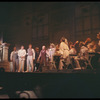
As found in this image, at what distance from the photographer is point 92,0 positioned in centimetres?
1209

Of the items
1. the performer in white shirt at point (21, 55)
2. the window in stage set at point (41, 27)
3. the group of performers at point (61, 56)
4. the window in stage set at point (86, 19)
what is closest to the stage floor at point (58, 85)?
the group of performers at point (61, 56)

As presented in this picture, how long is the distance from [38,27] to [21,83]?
6.42 meters

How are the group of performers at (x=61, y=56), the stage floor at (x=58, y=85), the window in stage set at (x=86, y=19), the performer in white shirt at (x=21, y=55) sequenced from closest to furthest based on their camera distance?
the stage floor at (x=58, y=85) < the group of performers at (x=61, y=56) < the performer in white shirt at (x=21, y=55) < the window in stage set at (x=86, y=19)

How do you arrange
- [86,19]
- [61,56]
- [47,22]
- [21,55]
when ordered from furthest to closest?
[47,22], [86,19], [21,55], [61,56]

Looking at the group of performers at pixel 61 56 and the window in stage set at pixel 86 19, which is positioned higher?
the window in stage set at pixel 86 19

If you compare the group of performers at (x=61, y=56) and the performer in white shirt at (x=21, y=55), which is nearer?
the group of performers at (x=61, y=56)

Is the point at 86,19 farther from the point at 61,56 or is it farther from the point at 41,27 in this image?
the point at 61,56

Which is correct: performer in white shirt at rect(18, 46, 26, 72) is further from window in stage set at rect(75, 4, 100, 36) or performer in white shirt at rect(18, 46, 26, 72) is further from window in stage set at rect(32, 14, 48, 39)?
window in stage set at rect(75, 4, 100, 36)

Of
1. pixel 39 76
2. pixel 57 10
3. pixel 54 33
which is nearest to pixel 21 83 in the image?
pixel 39 76

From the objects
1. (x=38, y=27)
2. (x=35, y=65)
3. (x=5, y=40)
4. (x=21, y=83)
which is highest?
(x=38, y=27)

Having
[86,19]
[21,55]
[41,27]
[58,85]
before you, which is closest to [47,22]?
[41,27]

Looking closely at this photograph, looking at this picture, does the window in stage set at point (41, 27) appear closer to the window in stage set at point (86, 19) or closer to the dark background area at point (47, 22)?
the dark background area at point (47, 22)

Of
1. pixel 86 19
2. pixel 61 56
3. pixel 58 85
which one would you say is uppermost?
pixel 86 19

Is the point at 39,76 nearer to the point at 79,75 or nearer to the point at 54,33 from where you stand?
the point at 79,75
